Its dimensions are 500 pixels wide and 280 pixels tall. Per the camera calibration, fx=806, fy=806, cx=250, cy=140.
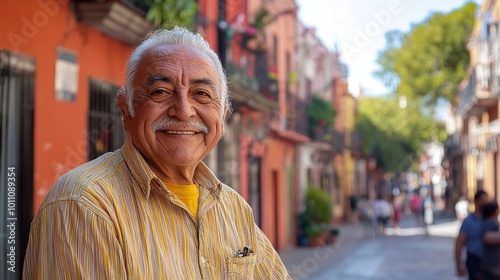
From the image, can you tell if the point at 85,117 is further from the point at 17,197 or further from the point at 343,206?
the point at 343,206

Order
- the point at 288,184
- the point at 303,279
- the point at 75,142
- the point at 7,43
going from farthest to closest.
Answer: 1. the point at 288,184
2. the point at 303,279
3. the point at 75,142
4. the point at 7,43

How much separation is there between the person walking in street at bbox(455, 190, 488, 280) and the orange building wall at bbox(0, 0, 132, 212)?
154 inches

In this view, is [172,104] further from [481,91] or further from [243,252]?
[481,91]

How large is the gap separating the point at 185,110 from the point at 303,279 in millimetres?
12296

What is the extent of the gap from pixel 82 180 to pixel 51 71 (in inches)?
244

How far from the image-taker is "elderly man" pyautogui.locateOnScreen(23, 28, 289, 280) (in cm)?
181

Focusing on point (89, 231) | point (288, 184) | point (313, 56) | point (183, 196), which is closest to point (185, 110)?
point (183, 196)

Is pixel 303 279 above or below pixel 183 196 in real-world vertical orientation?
below

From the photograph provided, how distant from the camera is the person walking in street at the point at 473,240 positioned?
321 inches

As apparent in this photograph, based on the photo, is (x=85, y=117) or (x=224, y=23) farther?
(x=224, y=23)

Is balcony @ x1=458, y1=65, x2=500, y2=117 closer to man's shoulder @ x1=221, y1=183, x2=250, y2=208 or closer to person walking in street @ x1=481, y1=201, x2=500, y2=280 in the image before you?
person walking in street @ x1=481, y1=201, x2=500, y2=280

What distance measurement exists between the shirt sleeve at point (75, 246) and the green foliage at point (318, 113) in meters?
23.9

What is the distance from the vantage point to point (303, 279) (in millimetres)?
14039

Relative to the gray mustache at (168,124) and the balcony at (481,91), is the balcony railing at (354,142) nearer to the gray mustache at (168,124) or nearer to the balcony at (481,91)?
the balcony at (481,91)
